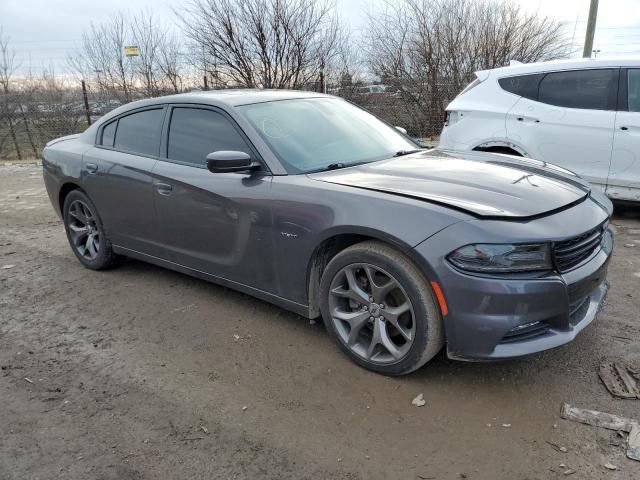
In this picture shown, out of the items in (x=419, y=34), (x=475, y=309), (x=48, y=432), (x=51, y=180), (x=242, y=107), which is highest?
(x=419, y=34)

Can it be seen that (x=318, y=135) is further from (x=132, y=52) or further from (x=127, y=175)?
(x=132, y=52)

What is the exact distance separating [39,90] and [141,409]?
1872 cm

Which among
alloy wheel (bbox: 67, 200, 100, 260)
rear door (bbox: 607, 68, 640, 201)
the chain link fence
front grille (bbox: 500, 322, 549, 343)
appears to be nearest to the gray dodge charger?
front grille (bbox: 500, 322, 549, 343)

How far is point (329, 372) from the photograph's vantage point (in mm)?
3070

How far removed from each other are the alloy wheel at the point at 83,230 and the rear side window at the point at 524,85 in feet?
15.6

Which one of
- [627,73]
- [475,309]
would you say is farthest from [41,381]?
[627,73]

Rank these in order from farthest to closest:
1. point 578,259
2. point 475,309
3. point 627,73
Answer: point 627,73 < point 578,259 < point 475,309

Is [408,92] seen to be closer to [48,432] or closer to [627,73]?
[627,73]

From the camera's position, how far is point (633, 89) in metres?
5.48

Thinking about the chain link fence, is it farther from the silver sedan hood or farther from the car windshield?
the silver sedan hood

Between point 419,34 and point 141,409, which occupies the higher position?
point 419,34

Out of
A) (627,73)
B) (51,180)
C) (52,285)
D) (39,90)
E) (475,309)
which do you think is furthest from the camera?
(39,90)

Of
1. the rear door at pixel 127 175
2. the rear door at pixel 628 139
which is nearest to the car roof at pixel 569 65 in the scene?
the rear door at pixel 628 139

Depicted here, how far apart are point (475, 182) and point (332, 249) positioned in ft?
2.97
